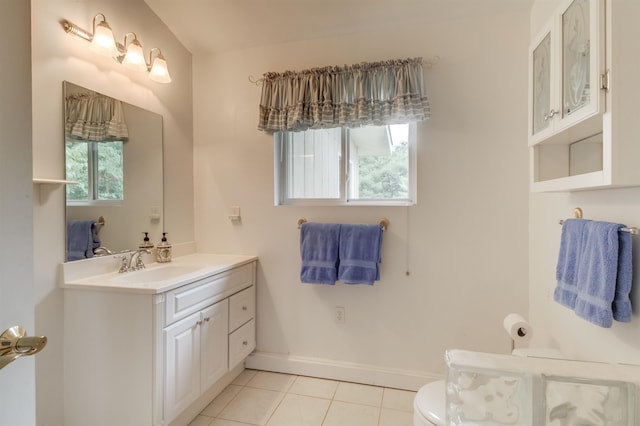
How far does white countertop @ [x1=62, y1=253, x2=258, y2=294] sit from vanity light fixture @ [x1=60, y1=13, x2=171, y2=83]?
1.20 m

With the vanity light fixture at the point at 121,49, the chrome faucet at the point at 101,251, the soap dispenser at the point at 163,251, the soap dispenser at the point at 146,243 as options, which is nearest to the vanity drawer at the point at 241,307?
the soap dispenser at the point at 163,251

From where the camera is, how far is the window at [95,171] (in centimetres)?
170

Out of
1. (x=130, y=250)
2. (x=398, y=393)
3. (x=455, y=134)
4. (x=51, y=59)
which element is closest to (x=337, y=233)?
(x=455, y=134)

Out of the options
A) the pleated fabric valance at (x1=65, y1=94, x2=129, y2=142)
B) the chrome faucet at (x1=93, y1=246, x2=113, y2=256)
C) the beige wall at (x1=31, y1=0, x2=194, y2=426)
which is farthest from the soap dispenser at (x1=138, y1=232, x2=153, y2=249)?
the pleated fabric valance at (x1=65, y1=94, x2=129, y2=142)

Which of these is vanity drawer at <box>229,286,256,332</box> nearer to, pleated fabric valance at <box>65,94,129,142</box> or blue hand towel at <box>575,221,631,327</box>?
pleated fabric valance at <box>65,94,129,142</box>

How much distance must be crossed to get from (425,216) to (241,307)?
144cm

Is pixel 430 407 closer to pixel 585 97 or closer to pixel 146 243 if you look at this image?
pixel 585 97

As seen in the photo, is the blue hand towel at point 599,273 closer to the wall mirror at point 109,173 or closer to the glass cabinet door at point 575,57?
the glass cabinet door at point 575,57

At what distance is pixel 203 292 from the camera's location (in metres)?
1.86

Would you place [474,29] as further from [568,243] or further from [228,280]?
[228,280]

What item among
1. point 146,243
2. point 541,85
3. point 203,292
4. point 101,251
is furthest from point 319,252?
point 541,85

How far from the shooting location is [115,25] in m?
1.93

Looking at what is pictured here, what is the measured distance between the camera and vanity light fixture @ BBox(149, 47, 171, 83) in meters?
2.09

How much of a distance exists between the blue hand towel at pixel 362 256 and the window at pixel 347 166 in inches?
10.8
